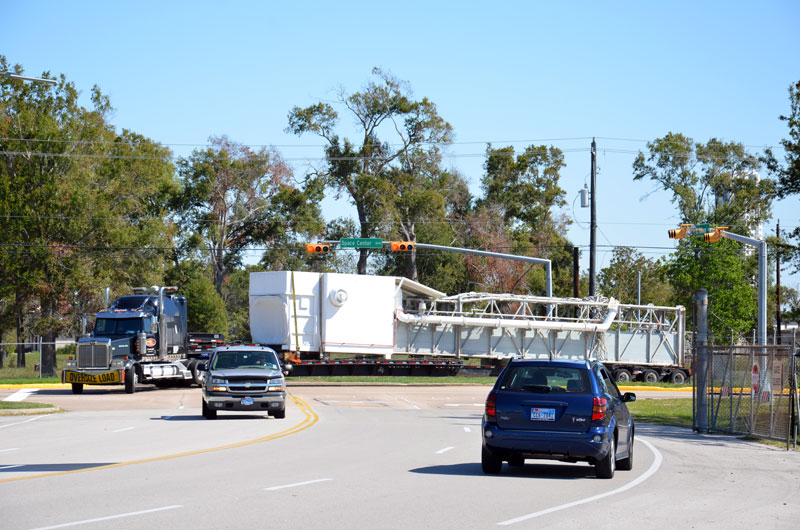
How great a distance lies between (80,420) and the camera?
25062 mm

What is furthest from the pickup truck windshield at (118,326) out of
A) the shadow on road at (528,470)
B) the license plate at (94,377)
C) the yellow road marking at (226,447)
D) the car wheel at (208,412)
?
the shadow on road at (528,470)

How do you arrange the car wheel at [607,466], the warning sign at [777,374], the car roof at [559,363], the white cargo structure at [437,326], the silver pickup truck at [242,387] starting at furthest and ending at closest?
the white cargo structure at [437,326], the silver pickup truck at [242,387], the warning sign at [777,374], the car roof at [559,363], the car wheel at [607,466]

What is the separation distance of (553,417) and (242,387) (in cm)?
1279

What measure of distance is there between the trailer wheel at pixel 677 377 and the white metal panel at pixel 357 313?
15.8 meters

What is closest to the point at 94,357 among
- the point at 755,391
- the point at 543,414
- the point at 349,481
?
the point at 755,391

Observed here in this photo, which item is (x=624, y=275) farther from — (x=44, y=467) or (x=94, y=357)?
(x=44, y=467)

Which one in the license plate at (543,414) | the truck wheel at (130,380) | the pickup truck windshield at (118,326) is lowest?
the truck wheel at (130,380)

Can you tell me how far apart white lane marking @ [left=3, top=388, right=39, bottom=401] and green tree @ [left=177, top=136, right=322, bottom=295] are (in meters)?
27.7

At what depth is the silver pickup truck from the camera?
2478 centimetres

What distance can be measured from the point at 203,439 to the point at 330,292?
22944mm

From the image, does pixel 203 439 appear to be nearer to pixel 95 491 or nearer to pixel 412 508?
pixel 95 491

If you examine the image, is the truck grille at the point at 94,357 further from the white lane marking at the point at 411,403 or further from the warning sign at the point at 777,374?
the warning sign at the point at 777,374

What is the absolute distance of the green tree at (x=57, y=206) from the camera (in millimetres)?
51531

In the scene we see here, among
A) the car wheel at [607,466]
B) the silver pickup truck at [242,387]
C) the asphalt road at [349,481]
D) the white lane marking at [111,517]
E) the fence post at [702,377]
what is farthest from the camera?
the silver pickup truck at [242,387]
